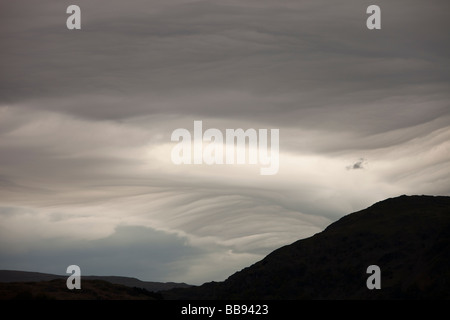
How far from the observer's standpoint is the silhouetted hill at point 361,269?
159m

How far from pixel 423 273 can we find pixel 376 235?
3479 centimetres

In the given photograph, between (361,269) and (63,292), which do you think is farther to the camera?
(361,269)

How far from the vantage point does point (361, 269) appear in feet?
584

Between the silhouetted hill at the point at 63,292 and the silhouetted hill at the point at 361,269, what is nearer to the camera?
the silhouetted hill at the point at 63,292

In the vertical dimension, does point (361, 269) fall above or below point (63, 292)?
above

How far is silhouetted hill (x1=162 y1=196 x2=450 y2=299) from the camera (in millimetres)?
159250

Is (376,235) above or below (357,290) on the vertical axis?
above

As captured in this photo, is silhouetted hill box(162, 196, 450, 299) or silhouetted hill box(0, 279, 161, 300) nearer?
silhouetted hill box(0, 279, 161, 300)
